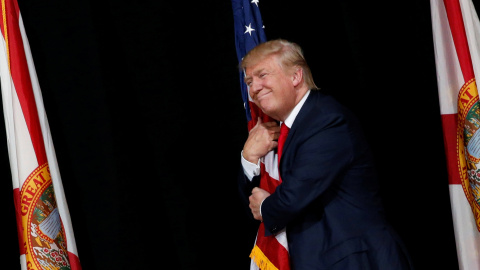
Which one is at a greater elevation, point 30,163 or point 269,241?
point 30,163

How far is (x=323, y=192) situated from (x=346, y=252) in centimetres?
22

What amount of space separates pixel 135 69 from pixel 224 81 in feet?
1.43

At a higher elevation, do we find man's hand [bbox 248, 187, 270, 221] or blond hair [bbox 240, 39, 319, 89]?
blond hair [bbox 240, 39, 319, 89]

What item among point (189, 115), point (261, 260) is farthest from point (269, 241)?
point (189, 115)

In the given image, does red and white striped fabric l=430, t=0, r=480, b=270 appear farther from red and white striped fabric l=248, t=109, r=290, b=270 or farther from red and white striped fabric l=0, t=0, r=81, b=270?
red and white striped fabric l=0, t=0, r=81, b=270

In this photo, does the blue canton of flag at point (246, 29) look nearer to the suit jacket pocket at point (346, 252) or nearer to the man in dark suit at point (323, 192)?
the man in dark suit at point (323, 192)

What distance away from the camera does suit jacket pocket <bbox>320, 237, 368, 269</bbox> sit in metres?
2.02

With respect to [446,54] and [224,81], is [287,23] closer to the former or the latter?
[224,81]

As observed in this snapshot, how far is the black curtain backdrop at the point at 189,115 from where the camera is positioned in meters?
2.66

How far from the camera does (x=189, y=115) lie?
2787 mm

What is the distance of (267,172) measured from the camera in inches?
94.7

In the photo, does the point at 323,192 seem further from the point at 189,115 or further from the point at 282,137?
the point at 189,115

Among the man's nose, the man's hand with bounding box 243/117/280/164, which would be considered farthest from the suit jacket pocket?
A: the man's nose

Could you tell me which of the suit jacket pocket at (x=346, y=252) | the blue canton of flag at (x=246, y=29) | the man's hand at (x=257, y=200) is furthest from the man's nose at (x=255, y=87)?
the suit jacket pocket at (x=346, y=252)
